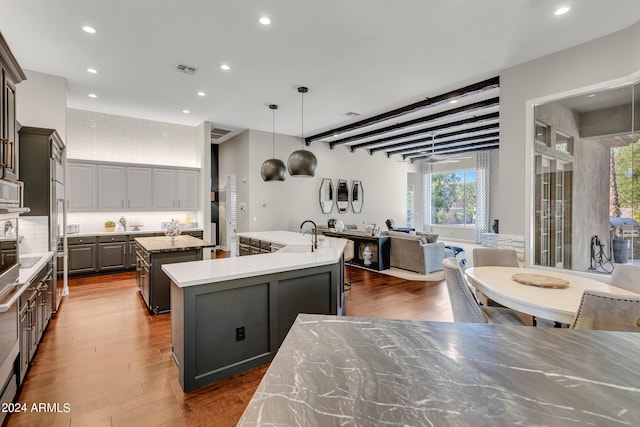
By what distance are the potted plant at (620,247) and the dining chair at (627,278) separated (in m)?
1.12

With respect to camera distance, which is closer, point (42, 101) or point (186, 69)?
point (186, 69)

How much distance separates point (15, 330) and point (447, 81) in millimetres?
5590

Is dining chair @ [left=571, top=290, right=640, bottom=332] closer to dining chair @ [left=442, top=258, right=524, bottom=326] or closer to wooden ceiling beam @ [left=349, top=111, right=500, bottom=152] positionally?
dining chair @ [left=442, top=258, right=524, bottom=326]

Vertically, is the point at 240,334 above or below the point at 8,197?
below

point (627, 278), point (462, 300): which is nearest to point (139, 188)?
point (462, 300)

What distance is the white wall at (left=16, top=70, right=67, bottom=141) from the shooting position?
13.9 ft

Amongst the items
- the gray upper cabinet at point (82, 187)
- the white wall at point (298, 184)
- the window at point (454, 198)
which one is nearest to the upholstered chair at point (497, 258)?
the white wall at point (298, 184)

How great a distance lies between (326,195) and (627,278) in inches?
279

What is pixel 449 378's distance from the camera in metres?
0.81

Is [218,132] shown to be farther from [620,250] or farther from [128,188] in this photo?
[620,250]

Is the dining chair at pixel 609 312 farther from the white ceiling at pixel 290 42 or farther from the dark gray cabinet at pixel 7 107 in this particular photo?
the dark gray cabinet at pixel 7 107

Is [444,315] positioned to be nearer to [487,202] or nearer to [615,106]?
[615,106]

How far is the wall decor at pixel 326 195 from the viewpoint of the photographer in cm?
901

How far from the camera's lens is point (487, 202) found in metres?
10.7
